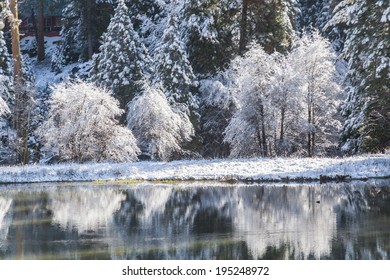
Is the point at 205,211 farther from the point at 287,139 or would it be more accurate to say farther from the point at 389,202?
the point at 287,139

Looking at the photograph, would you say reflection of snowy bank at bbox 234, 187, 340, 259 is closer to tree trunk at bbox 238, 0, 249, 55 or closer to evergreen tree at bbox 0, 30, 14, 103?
tree trunk at bbox 238, 0, 249, 55

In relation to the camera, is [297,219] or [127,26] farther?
[127,26]

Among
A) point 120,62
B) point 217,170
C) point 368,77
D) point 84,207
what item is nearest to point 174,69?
point 120,62

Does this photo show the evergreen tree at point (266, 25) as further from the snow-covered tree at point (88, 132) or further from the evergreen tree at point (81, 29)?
the snow-covered tree at point (88, 132)

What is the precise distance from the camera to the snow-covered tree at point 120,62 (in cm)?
4331

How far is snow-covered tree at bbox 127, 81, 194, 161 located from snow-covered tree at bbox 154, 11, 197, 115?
2.52 metres

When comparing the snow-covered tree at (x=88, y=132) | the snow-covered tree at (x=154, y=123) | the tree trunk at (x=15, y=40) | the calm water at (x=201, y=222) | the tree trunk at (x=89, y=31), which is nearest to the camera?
the calm water at (x=201, y=222)

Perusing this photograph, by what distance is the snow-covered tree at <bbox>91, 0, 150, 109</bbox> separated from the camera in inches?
1705

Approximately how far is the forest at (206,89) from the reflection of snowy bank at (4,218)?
12.7m

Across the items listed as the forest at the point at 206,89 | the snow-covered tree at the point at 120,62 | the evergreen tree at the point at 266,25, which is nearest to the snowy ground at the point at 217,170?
the forest at the point at 206,89

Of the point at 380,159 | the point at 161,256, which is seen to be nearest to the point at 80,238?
the point at 161,256

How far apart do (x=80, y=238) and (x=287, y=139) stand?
996 inches

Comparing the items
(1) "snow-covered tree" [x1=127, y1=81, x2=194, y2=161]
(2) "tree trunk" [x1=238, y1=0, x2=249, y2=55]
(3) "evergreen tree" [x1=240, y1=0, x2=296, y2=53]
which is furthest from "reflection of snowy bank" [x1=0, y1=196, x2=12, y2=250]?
(3) "evergreen tree" [x1=240, y1=0, x2=296, y2=53]

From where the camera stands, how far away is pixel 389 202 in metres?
19.6
